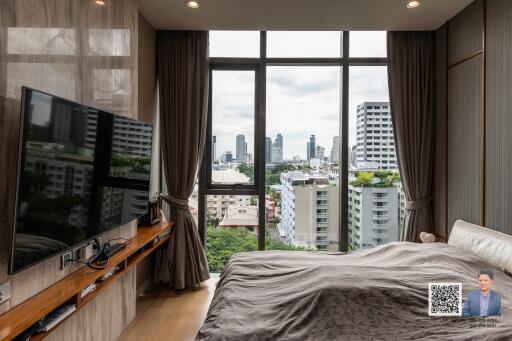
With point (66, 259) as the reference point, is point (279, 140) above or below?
above

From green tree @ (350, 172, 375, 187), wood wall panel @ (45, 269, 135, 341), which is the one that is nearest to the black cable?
wood wall panel @ (45, 269, 135, 341)

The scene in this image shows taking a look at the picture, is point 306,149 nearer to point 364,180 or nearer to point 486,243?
point 364,180

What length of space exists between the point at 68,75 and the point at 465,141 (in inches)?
122

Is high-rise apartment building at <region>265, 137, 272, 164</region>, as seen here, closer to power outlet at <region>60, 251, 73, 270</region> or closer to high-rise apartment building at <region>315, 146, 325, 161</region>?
high-rise apartment building at <region>315, 146, 325, 161</region>

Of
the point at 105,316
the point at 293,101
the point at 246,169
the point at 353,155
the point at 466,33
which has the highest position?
the point at 466,33

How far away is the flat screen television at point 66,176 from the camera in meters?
1.36

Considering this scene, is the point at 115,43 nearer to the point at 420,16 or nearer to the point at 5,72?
the point at 5,72

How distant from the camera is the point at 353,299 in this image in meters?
1.53

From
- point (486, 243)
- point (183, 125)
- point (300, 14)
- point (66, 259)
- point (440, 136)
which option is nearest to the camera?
point (66, 259)

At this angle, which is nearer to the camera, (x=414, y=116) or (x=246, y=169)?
(x=414, y=116)

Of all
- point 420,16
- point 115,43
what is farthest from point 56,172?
point 420,16

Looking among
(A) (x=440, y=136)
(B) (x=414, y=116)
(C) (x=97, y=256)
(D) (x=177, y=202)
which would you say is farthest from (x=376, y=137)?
(C) (x=97, y=256)

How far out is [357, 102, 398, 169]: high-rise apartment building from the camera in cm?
358

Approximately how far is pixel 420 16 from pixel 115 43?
269 cm
